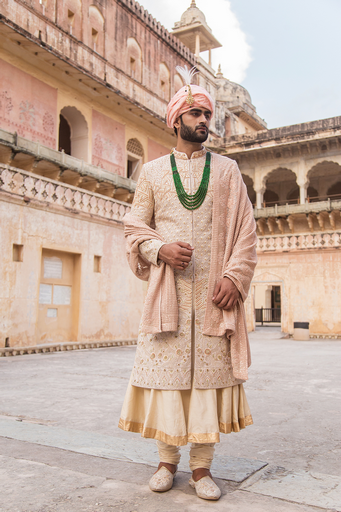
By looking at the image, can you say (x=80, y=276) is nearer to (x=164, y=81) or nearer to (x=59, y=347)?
(x=59, y=347)

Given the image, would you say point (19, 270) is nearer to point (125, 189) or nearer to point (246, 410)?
point (125, 189)

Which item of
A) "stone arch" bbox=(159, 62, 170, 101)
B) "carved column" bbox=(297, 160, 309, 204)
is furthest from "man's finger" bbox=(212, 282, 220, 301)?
"carved column" bbox=(297, 160, 309, 204)

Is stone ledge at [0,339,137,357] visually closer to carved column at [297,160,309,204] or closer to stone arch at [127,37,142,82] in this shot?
stone arch at [127,37,142,82]

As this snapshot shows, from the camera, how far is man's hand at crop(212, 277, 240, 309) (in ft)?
6.82

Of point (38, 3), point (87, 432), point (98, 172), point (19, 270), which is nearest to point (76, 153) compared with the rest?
point (98, 172)

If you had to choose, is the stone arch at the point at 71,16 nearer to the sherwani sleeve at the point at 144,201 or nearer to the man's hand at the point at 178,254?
the sherwani sleeve at the point at 144,201

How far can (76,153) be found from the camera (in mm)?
12570

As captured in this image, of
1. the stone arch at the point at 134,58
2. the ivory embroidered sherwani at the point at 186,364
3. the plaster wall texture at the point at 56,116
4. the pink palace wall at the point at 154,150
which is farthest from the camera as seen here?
the pink palace wall at the point at 154,150

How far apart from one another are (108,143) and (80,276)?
170 inches

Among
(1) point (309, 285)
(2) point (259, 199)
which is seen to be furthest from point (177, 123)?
(2) point (259, 199)

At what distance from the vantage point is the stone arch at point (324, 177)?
18672 mm

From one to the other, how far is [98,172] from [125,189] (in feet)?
4.09

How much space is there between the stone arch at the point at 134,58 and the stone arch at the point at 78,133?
8.04ft

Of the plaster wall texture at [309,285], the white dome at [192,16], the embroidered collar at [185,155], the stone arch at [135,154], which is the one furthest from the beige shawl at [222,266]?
the white dome at [192,16]
